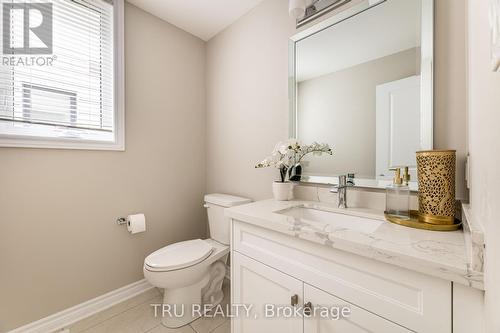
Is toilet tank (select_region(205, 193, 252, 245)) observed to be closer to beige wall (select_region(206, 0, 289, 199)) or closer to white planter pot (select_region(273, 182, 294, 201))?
beige wall (select_region(206, 0, 289, 199))

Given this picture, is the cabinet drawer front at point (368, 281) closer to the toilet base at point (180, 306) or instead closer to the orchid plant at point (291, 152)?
the orchid plant at point (291, 152)

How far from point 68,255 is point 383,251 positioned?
1834 mm

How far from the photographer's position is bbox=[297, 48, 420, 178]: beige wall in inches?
44.5

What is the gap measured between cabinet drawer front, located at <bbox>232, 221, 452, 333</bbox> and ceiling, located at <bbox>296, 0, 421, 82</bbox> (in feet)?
3.35

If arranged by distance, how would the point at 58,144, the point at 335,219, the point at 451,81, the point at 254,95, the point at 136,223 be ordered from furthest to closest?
the point at 254,95 < the point at 136,223 < the point at 58,144 < the point at 335,219 < the point at 451,81

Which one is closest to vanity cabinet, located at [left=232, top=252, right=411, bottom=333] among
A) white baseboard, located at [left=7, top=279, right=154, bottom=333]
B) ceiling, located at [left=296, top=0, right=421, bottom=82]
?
white baseboard, located at [left=7, top=279, right=154, bottom=333]

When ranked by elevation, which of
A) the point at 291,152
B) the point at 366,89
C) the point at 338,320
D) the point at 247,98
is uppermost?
the point at 247,98

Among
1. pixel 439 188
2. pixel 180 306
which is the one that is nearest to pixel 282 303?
pixel 439 188

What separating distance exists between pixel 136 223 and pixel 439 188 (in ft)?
5.88

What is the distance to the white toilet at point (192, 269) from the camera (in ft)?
4.31

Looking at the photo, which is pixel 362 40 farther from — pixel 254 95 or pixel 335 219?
pixel 335 219

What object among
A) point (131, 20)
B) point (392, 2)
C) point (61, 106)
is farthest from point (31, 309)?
point (392, 2)

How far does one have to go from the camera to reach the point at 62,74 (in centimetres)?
145

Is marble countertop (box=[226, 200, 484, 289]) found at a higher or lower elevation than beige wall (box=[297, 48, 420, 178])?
lower
